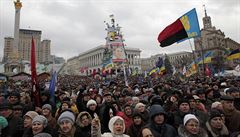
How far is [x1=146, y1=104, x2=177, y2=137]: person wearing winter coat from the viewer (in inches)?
119

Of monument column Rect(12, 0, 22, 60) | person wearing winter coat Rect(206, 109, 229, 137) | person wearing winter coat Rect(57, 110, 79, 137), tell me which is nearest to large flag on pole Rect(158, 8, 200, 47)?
person wearing winter coat Rect(206, 109, 229, 137)

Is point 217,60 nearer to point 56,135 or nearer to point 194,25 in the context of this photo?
point 194,25

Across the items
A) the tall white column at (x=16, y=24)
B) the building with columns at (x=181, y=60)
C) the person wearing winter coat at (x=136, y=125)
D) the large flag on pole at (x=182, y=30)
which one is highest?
the tall white column at (x=16, y=24)

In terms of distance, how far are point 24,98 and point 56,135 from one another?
3.20 meters

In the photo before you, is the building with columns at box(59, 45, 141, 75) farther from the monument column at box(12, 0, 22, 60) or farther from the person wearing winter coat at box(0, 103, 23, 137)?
the person wearing winter coat at box(0, 103, 23, 137)

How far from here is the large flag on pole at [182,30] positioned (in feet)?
28.0

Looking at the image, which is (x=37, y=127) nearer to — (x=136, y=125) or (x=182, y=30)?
(x=136, y=125)

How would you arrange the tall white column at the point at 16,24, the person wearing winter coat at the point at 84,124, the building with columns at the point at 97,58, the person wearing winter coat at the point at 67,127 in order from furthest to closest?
the building with columns at the point at 97,58, the tall white column at the point at 16,24, the person wearing winter coat at the point at 84,124, the person wearing winter coat at the point at 67,127

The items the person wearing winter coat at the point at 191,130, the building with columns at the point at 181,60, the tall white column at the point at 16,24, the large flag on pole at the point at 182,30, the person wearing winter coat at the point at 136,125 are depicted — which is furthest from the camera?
the building with columns at the point at 181,60

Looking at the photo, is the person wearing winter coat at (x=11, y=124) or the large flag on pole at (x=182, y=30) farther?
the large flag on pole at (x=182, y=30)

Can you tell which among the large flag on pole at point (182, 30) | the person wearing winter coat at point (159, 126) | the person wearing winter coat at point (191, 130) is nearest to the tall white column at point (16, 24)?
the large flag on pole at point (182, 30)

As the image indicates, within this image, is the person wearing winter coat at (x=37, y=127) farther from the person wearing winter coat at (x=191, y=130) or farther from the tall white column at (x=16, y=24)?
the tall white column at (x=16, y=24)

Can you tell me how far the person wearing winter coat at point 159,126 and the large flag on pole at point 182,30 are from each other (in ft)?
20.2

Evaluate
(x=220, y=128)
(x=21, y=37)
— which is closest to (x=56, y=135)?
(x=220, y=128)
